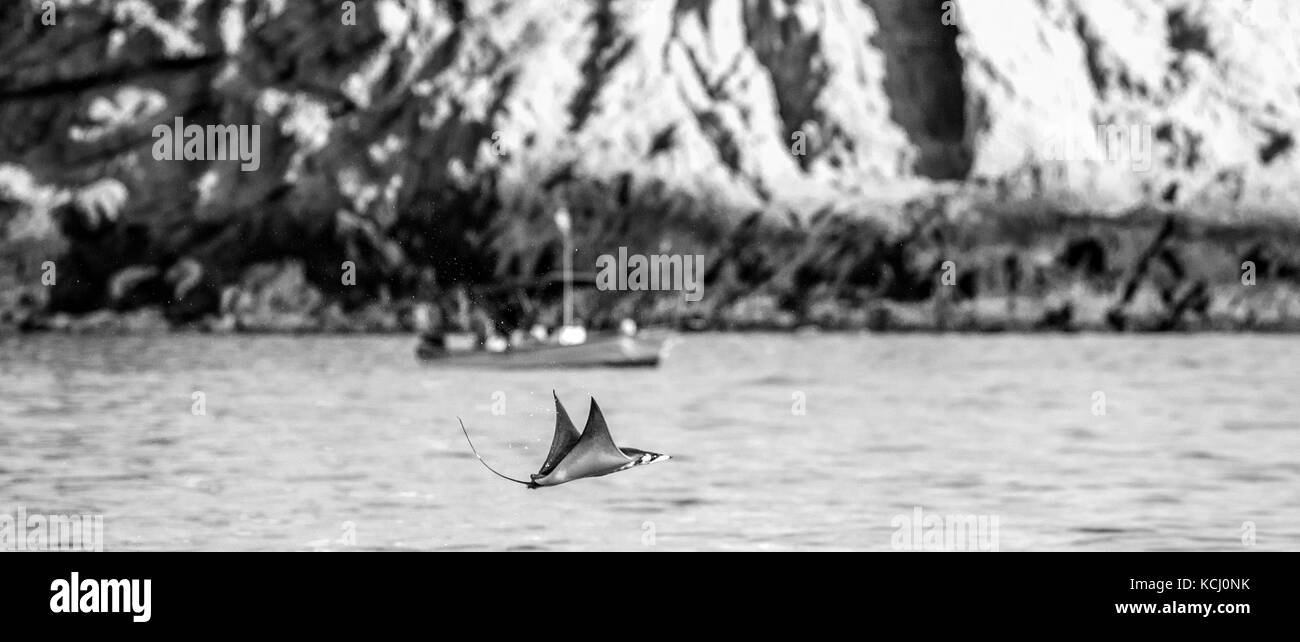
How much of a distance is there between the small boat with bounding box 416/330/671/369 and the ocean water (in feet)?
3.25

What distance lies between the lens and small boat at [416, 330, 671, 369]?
344 ft

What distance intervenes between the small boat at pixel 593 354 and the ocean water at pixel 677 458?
0.99 metres

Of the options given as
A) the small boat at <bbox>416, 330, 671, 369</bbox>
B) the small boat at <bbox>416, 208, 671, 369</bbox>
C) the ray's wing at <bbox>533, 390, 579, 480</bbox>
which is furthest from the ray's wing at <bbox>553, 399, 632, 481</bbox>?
the small boat at <bbox>416, 330, 671, 369</bbox>

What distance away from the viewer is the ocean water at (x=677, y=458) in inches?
1497

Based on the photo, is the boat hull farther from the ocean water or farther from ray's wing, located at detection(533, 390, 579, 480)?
ray's wing, located at detection(533, 390, 579, 480)

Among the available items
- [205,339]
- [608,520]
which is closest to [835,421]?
[608,520]

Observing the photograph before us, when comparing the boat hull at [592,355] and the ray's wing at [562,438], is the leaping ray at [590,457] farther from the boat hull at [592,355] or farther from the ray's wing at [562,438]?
the boat hull at [592,355]

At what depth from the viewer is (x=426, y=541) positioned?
36.2 meters

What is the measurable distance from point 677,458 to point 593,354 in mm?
52459

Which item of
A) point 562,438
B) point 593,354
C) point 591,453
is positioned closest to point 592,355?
point 593,354

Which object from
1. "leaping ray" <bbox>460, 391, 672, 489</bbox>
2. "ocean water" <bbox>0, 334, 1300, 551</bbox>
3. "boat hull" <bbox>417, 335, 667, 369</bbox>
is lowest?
"ocean water" <bbox>0, 334, 1300, 551</bbox>

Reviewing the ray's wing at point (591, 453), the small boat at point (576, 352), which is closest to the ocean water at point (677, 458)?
the small boat at point (576, 352)
